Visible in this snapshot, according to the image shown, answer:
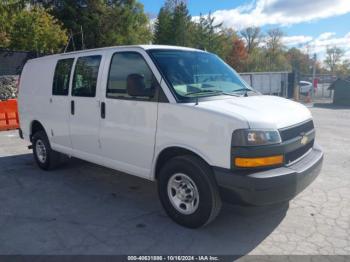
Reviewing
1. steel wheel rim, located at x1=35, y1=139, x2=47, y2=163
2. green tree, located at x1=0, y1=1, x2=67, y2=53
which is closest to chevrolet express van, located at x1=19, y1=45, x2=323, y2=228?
steel wheel rim, located at x1=35, y1=139, x2=47, y2=163

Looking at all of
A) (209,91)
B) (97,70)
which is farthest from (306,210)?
(97,70)

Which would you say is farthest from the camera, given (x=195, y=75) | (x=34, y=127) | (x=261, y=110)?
(x=34, y=127)

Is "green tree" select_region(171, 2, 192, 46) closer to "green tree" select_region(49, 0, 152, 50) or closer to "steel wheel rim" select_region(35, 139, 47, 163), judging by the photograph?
"green tree" select_region(49, 0, 152, 50)

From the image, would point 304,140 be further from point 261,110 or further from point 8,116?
point 8,116

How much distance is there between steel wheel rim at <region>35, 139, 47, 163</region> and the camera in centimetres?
653

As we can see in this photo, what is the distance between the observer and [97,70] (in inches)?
196

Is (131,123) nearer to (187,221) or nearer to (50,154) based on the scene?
(187,221)

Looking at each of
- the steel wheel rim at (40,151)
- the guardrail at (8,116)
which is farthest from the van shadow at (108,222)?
the guardrail at (8,116)

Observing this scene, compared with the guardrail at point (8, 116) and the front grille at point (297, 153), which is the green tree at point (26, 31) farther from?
the front grille at point (297, 153)

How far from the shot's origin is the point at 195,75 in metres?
4.48

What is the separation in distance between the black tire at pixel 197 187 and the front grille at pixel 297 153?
2.73ft

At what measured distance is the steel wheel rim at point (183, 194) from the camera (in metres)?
3.95

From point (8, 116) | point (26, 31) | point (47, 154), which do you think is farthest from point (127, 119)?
point (26, 31)

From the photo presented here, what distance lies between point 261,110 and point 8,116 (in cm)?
1006
